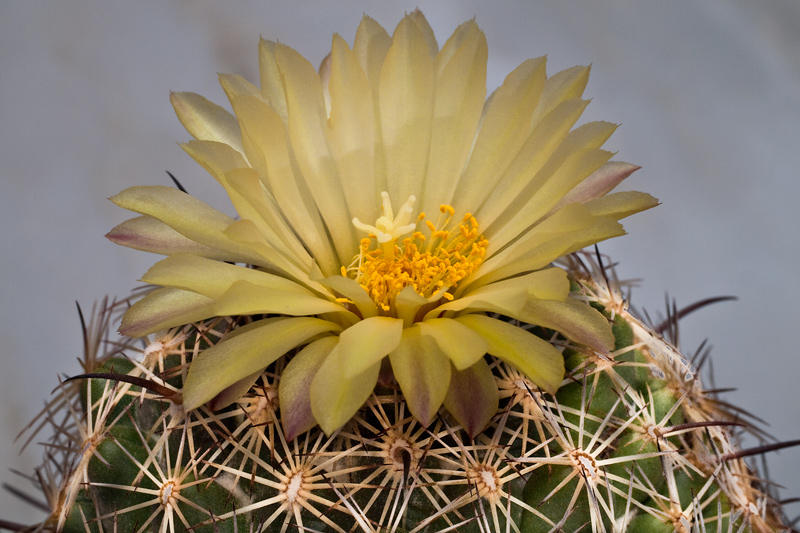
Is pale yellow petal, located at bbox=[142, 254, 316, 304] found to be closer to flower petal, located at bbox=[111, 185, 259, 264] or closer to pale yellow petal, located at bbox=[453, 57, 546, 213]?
flower petal, located at bbox=[111, 185, 259, 264]

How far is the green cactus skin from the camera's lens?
488mm

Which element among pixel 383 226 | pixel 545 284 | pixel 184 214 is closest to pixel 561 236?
pixel 545 284

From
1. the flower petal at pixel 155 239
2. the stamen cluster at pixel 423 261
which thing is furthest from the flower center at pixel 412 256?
the flower petal at pixel 155 239

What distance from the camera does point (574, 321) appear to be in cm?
50

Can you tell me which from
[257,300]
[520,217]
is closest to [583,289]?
[520,217]

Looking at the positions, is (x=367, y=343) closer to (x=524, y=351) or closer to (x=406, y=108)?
(x=524, y=351)

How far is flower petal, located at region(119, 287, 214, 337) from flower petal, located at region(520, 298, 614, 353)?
21 cm

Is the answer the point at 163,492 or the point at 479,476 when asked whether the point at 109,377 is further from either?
the point at 479,476

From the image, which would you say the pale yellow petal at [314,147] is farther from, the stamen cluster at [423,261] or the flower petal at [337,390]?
the flower petal at [337,390]

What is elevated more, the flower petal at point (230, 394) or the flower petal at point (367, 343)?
the flower petal at point (367, 343)

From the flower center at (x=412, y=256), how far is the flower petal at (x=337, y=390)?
0.28 feet

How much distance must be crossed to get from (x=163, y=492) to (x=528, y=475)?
239 millimetres

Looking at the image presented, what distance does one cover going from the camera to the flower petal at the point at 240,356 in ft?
1.50

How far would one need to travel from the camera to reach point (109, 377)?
20.0 inches
